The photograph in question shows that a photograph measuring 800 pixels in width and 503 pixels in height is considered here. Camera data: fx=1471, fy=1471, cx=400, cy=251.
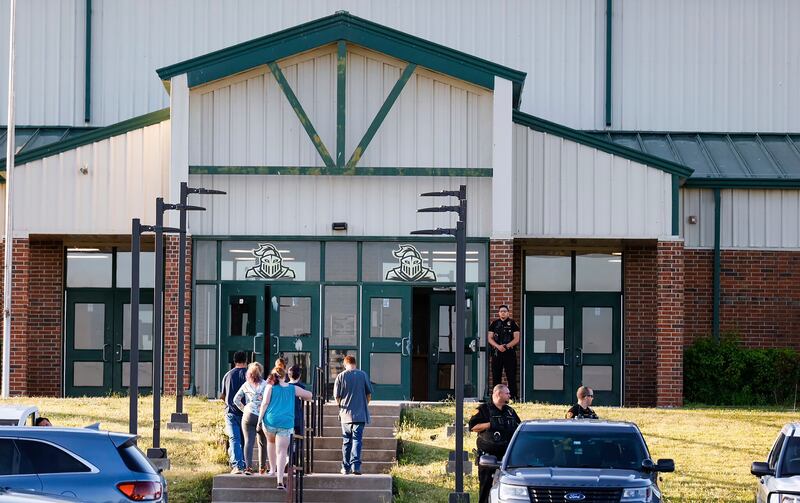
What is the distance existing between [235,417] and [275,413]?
148 cm

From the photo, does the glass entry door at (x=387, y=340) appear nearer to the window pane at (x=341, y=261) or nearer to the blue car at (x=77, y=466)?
the window pane at (x=341, y=261)

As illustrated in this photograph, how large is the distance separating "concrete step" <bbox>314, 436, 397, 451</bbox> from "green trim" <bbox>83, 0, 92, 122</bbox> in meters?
16.7

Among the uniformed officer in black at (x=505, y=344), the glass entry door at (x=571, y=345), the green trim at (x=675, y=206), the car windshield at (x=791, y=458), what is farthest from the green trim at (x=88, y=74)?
the car windshield at (x=791, y=458)

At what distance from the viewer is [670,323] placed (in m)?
30.3

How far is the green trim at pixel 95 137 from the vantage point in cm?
3006

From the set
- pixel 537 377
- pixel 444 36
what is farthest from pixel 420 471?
pixel 444 36

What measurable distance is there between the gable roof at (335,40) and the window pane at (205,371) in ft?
17.7

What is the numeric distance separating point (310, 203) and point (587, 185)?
5.73 meters

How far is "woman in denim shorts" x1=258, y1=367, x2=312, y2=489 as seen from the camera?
19984mm

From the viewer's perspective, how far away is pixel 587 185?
99.6 ft

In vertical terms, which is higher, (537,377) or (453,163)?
(453,163)

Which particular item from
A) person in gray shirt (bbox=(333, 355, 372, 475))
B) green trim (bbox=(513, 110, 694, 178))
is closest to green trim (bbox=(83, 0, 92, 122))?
green trim (bbox=(513, 110, 694, 178))

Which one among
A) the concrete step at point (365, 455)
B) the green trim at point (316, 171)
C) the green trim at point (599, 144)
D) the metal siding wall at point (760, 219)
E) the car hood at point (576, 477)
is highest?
the green trim at point (599, 144)

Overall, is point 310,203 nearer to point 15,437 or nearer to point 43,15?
point 43,15
